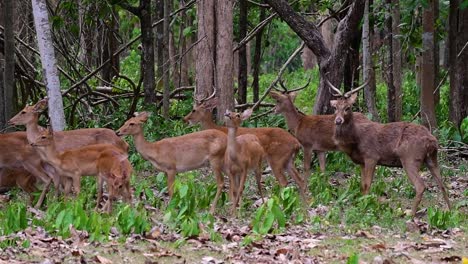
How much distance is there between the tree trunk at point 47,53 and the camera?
1320cm

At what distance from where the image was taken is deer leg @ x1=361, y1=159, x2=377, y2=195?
11828 millimetres

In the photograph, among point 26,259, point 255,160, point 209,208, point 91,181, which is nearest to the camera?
point 26,259

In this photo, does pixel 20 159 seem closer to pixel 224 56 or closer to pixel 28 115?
pixel 28 115

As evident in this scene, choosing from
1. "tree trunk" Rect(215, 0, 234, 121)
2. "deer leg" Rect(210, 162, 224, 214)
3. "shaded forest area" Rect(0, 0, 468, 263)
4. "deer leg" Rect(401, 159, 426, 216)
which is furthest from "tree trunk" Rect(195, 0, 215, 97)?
"deer leg" Rect(401, 159, 426, 216)

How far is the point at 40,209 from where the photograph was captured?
36.3 ft

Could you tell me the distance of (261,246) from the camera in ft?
27.7

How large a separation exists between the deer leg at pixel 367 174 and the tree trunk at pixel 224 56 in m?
4.23

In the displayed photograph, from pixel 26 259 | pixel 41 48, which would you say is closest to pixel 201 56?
pixel 41 48

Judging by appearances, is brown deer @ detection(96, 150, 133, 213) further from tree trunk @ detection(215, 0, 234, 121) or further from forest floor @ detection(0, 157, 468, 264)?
tree trunk @ detection(215, 0, 234, 121)

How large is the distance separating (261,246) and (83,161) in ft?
11.3

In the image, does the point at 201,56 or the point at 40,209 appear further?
the point at 201,56

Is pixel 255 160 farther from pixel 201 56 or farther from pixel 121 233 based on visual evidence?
pixel 201 56

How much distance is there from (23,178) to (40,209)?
37.8 inches

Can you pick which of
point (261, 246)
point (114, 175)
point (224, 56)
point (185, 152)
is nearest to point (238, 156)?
point (185, 152)
